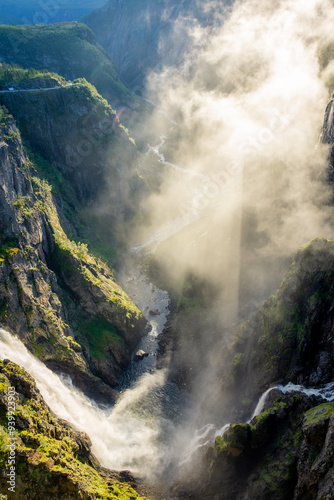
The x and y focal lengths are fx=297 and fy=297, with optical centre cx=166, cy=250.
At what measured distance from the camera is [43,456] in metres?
28.8

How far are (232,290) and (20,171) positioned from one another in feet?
183

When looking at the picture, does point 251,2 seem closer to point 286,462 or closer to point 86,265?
point 86,265

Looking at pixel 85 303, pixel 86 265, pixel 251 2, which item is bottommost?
pixel 85 303

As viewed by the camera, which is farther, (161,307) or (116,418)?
(161,307)

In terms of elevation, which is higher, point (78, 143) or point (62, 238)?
point (78, 143)

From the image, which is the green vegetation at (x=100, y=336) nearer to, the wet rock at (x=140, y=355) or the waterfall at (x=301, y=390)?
the wet rock at (x=140, y=355)

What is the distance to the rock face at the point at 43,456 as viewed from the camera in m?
27.2

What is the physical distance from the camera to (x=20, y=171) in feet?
205

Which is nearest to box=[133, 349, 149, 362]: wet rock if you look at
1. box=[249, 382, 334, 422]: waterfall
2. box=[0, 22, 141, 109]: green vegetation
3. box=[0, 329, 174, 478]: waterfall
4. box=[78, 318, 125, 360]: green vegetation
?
box=[78, 318, 125, 360]: green vegetation

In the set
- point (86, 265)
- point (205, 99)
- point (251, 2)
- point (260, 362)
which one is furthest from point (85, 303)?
point (251, 2)

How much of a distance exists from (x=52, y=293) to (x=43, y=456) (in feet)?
103

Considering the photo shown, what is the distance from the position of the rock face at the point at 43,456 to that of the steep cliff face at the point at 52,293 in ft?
36.9

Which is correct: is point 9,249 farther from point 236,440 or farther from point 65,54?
point 65,54

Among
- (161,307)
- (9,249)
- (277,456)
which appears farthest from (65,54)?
(277,456)
